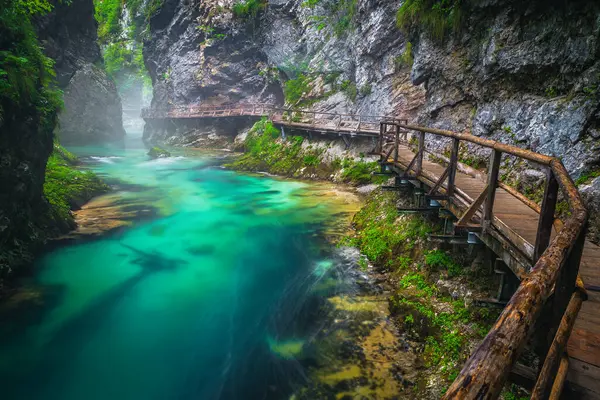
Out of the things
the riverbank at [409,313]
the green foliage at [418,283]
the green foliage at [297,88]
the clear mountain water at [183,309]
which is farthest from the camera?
the green foliage at [297,88]

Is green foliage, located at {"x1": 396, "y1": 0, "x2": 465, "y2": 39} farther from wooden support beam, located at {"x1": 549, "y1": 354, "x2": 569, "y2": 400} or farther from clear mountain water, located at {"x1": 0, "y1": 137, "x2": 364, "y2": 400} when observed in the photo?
A: wooden support beam, located at {"x1": 549, "y1": 354, "x2": 569, "y2": 400}

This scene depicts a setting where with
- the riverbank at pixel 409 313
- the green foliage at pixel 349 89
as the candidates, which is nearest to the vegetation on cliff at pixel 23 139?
the riverbank at pixel 409 313

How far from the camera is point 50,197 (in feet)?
42.3

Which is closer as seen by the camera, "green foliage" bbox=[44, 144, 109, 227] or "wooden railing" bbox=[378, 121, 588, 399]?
"wooden railing" bbox=[378, 121, 588, 399]

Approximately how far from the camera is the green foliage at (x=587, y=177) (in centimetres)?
607

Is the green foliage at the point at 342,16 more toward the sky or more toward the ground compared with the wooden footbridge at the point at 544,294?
more toward the sky

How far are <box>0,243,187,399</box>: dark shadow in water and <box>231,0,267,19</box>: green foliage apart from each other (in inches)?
1151

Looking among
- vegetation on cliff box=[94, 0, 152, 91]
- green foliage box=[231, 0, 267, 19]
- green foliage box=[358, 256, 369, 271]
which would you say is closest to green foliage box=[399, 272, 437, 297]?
green foliage box=[358, 256, 369, 271]

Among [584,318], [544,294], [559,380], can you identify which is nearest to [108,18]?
[584,318]

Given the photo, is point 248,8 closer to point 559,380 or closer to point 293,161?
point 293,161

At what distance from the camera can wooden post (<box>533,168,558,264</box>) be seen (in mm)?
2934

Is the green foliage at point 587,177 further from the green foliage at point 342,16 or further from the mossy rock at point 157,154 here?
the mossy rock at point 157,154

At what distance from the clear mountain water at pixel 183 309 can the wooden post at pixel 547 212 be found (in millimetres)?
3888

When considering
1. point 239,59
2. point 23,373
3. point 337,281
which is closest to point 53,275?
point 23,373
